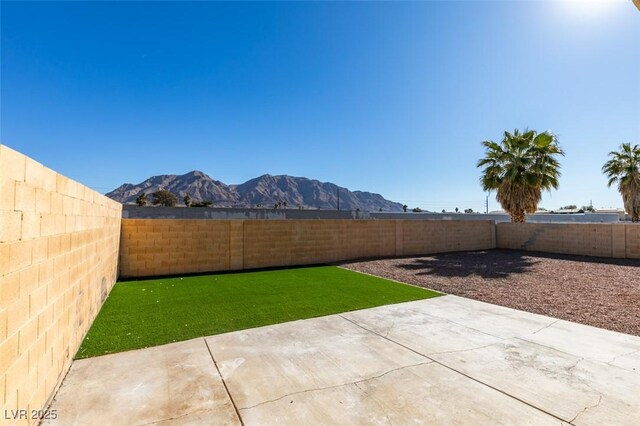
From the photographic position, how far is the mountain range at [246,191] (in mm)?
142125

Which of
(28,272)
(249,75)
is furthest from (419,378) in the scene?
(249,75)

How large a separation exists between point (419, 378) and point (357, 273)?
22.1ft

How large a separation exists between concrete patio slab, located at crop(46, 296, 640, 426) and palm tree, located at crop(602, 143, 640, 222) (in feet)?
58.0

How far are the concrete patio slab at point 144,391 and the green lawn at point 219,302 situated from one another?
505mm

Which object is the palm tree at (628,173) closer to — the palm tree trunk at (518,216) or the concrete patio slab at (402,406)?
the palm tree trunk at (518,216)

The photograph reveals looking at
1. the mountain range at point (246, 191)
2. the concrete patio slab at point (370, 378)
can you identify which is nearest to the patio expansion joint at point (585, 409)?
the concrete patio slab at point (370, 378)

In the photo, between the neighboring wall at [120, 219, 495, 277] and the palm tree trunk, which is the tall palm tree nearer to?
the palm tree trunk

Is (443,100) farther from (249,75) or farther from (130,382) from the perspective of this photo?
(130,382)

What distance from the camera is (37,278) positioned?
8.21ft

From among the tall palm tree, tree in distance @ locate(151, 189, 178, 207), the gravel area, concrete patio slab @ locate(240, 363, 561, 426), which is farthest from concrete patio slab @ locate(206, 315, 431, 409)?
tree in distance @ locate(151, 189, 178, 207)

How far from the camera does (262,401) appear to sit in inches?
111

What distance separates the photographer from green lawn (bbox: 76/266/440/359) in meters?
4.53

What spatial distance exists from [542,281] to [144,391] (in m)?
9.72

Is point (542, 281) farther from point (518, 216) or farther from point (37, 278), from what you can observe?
point (37, 278)
